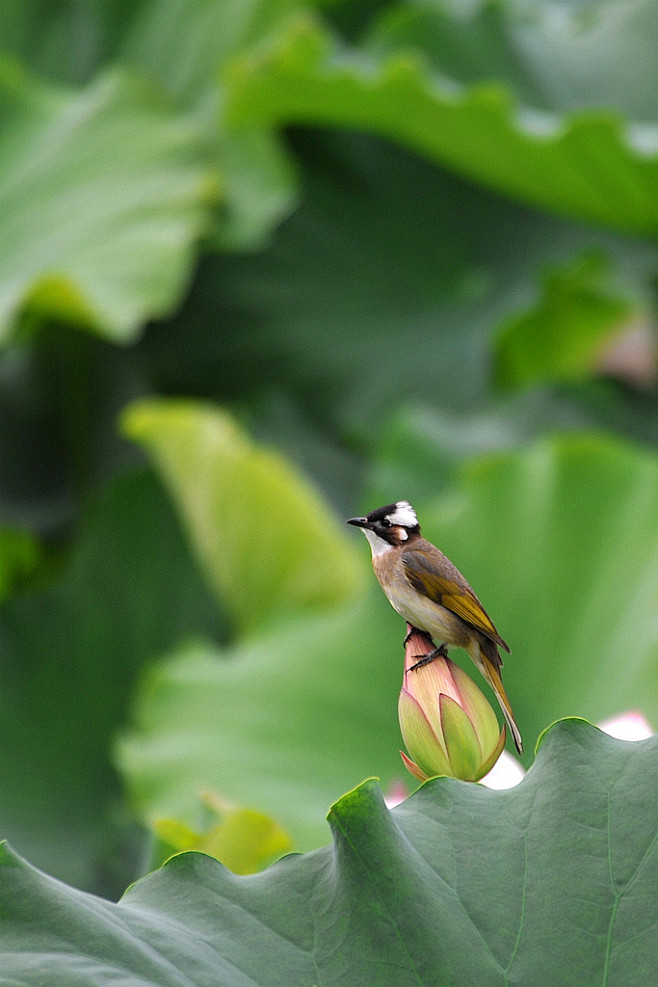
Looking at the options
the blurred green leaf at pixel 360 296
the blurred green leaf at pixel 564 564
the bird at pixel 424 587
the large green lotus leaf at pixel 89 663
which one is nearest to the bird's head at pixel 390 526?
the bird at pixel 424 587

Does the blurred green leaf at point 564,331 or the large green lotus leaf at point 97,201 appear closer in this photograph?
the large green lotus leaf at point 97,201

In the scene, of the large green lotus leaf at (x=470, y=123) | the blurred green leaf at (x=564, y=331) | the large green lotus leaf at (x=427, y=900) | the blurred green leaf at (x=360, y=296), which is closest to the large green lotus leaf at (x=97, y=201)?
the large green lotus leaf at (x=470, y=123)

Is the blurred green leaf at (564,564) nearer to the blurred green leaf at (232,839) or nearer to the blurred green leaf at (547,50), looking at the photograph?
the blurred green leaf at (232,839)

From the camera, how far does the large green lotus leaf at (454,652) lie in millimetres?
1129

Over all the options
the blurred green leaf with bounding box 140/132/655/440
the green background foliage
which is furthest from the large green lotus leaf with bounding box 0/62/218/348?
the blurred green leaf with bounding box 140/132/655/440

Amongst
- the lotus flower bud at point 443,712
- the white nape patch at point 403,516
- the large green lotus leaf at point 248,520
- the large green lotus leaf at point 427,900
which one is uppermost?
the large green lotus leaf at point 248,520

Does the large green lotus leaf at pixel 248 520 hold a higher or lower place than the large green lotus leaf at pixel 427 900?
higher

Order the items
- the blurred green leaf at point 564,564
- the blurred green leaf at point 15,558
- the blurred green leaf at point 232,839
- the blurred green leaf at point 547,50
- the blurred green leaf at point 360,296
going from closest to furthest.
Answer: the blurred green leaf at point 232,839 < the blurred green leaf at point 564,564 < the blurred green leaf at point 547,50 < the blurred green leaf at point 15,558 < the blurred green leaf at point 360,296

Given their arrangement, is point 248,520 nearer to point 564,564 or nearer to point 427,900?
point 564,564

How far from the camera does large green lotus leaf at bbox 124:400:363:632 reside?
151cm

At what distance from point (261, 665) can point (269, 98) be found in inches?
34.1

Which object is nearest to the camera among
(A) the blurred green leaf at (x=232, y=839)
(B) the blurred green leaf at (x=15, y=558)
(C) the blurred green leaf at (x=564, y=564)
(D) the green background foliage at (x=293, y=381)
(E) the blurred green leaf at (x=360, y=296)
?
(A) the blurred green leaf at (x=232, y=839)

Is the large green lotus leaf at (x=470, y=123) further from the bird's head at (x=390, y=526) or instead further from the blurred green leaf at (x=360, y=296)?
the bird's head at (x=390, y=526)

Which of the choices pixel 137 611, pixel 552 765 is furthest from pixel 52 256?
pixel 552 765
